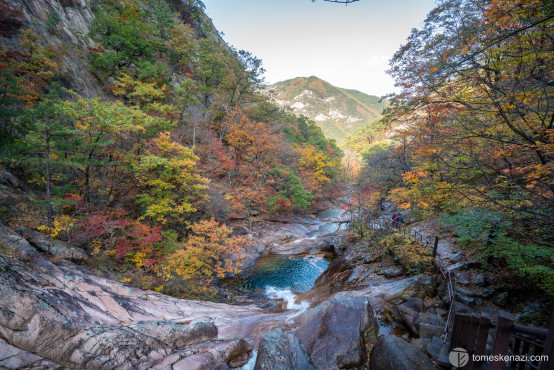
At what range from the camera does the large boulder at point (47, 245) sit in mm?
6859

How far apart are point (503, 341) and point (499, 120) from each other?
539 cm

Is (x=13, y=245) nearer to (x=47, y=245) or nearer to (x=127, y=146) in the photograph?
(x=47, y=245)

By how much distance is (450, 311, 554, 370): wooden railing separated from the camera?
232 cm

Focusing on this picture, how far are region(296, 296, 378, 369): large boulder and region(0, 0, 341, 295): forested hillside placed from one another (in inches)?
246

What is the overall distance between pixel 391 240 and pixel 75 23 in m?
29.1

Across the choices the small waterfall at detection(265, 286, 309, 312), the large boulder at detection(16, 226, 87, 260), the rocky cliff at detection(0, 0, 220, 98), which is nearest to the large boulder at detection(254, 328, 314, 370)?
the small waterfall at detection(265, 286, 309, 312)

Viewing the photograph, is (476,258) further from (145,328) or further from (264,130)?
(264,130)

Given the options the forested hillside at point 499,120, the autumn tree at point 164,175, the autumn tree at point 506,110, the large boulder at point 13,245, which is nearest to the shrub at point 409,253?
the forested hillside at point 499,120

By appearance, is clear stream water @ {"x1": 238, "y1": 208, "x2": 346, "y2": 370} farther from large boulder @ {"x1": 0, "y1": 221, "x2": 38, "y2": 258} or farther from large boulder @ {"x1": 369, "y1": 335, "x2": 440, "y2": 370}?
large boulder @ {"x1": 0, "y1": 221, "x2": 38, "y2": 258}

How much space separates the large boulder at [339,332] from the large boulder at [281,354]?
1.04ft

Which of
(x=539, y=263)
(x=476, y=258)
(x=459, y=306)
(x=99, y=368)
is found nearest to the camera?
(x=99, y=368)

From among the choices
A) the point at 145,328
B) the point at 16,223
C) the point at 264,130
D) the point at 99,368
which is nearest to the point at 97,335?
the point at 99,368

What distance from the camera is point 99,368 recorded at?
392 centimetres

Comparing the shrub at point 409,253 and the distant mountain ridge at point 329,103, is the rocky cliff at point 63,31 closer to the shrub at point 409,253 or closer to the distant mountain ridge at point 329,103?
the shrub at point 409,253
